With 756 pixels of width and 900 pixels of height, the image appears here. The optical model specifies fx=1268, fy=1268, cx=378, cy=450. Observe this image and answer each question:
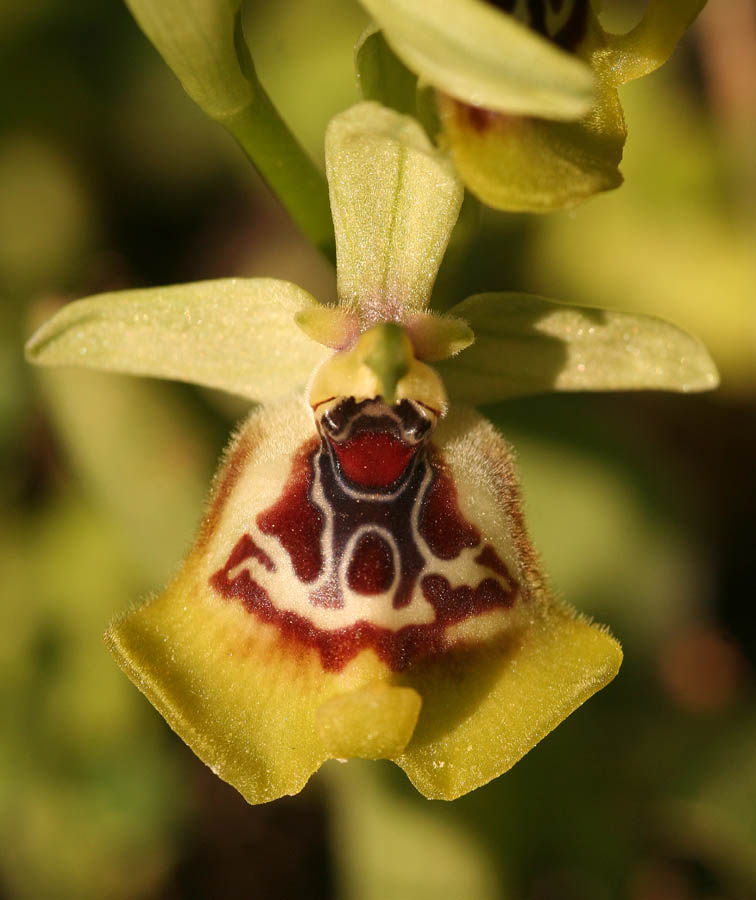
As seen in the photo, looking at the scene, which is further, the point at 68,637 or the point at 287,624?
the point at 68,637

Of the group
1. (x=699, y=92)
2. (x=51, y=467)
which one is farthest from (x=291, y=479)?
(x=699, y=92)

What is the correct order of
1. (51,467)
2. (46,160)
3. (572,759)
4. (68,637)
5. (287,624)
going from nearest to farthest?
1. (287,624)
2. (572,759)
3. (68,637)
4. (51,467)
5. (46,160)

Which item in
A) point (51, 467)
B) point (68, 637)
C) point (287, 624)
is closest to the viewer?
point (287, 624)

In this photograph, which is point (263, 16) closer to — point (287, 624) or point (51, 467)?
point (51, 467)

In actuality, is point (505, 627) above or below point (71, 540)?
above

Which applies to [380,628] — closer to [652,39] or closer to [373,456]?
[373,456]

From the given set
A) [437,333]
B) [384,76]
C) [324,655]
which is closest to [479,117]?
[384,76]

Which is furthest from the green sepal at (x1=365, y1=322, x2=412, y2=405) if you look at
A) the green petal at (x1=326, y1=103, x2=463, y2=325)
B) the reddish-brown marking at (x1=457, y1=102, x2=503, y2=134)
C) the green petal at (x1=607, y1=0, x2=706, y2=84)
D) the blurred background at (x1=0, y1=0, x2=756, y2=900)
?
the blurred background at (x1=0, y1=0, x2=756, y2=900)
